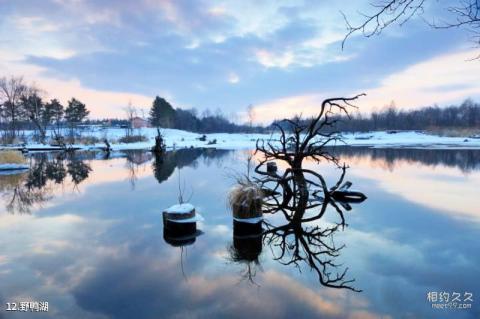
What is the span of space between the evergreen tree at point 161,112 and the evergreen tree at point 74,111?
707 inches

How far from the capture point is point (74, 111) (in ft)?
210

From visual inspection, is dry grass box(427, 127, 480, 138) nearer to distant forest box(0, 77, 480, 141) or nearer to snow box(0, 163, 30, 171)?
distant forest box(0, 77, 480, 141)

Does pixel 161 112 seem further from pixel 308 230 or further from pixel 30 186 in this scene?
pixel 308 230

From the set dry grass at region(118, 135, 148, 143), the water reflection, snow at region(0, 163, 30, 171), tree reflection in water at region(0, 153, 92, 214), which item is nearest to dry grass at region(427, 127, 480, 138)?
the water reflection

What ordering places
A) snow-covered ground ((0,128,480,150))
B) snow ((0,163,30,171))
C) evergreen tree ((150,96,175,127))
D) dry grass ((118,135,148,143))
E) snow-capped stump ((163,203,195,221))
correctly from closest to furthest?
snow-capped stump ((163,203,195,221)) → snow ((0,163,30,171)) → snow-covered ground ((0,128,480,150)) → dry grass ((118,135,148,143)) → evergreen tree ((150,96,175,127))

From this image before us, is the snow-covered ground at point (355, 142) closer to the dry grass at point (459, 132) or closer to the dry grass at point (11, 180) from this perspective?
the dry grass at point (459, 132)

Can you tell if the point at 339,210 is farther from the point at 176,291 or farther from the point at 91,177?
the point at 91,177

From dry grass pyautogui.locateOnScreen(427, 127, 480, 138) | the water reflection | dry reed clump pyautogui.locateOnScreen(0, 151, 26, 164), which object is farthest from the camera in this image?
dry grass pyautogui.locateOnScreen(427, 127, 480, 138)

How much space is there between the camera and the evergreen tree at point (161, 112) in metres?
80.3

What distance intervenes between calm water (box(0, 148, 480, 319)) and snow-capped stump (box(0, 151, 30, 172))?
11403 mm

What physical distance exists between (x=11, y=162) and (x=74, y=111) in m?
46.1

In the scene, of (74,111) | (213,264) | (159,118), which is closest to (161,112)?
(159,118)

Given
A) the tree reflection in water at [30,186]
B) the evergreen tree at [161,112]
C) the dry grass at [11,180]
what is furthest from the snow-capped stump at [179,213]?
the evergreen tree at [161,112]

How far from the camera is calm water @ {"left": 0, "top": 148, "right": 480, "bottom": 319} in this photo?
183 inches
